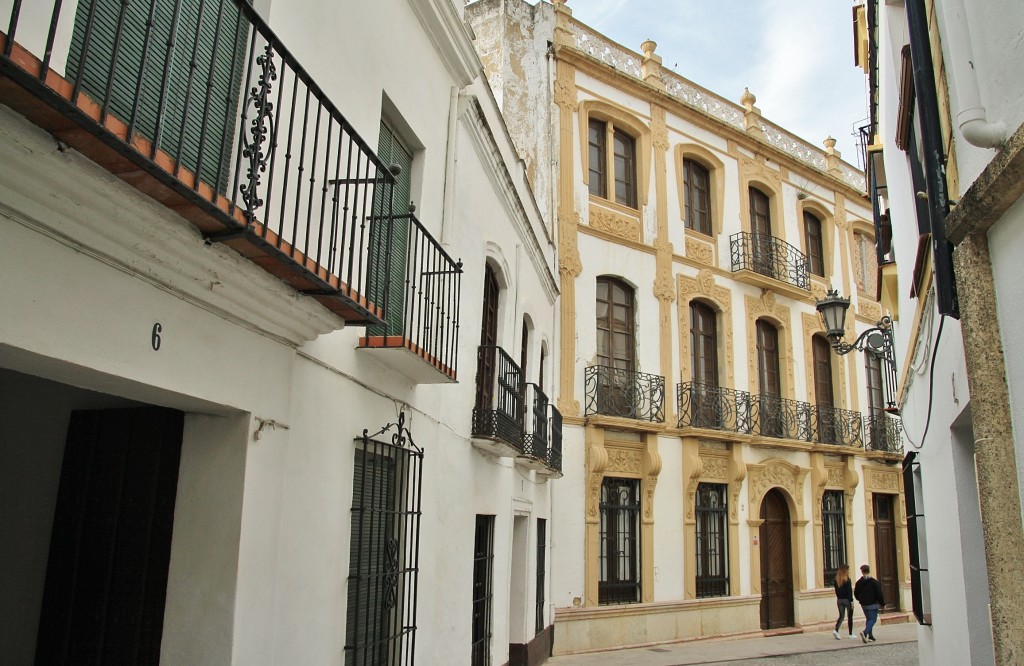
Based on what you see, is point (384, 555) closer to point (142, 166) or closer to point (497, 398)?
point (142, 166)

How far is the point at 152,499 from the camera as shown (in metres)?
3.97

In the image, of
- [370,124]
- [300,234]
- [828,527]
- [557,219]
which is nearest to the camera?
[300,234]

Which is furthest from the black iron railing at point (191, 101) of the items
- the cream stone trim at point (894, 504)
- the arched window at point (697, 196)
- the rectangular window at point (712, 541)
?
the cream stone trim at point (894, 504)

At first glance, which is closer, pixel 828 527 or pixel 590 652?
pixel 590 652

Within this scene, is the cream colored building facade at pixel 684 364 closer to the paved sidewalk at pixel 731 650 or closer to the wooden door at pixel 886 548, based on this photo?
the wooden door at pixel 886 548

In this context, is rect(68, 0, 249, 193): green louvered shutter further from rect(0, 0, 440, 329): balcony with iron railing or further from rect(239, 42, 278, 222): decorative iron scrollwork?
rect(239, 42, 278, 222): decorative iron scrollwork

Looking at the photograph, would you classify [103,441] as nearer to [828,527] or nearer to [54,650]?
[54,650]

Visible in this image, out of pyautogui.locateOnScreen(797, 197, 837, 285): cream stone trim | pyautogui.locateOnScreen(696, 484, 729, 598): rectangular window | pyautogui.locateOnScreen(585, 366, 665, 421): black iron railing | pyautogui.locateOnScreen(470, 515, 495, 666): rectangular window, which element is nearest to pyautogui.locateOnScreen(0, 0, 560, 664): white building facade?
pyautogui.locateOnScreen(470, 515, 495, 666): rectangular window

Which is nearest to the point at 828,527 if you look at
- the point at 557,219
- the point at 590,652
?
the point at 590,652

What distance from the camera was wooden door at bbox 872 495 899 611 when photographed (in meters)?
20.3

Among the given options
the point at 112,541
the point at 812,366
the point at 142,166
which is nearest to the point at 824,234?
the point at 812,366

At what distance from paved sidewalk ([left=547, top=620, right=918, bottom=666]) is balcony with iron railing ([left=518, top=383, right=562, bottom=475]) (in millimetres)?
3206

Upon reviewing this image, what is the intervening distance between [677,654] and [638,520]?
2.58m

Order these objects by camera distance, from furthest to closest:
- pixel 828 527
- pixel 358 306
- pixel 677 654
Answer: pixel 828 527 < pixel 677 654 < pixel 358 306
